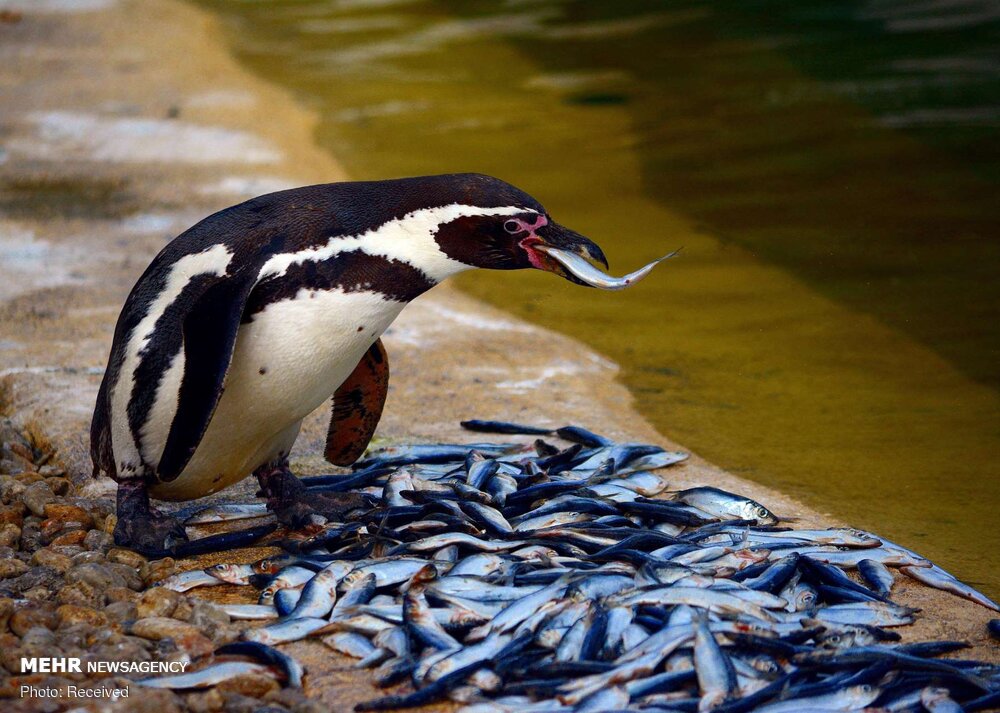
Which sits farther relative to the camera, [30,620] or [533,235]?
[533,235]

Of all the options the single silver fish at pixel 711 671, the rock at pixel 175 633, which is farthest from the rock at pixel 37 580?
the single silver fish at pixel 711 671

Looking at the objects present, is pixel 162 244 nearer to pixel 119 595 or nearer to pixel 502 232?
pixel 119 595

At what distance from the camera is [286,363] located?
362 centimetres

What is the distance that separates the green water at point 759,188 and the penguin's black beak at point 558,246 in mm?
1554

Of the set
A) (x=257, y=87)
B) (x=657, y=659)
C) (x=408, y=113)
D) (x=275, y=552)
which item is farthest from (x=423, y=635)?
(x=257, y=87)

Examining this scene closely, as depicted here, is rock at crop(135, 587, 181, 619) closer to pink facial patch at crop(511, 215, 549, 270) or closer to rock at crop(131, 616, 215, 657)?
rock at crop(131, 616, 215, 657)

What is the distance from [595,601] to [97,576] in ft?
4.70

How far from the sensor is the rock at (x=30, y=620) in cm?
336

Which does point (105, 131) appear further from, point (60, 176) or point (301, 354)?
point (301, 354)

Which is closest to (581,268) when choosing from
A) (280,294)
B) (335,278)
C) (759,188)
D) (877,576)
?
(335,278)

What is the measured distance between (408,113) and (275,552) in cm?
755

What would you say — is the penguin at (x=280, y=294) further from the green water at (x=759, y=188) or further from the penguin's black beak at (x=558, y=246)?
the green water at (x=759, y=188)

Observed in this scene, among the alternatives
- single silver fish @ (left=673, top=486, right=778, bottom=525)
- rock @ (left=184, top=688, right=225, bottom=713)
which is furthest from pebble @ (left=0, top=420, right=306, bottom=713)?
single silver fish @ (left=673, top=486, right=778, bottom=525)

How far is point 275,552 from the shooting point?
397 cm
